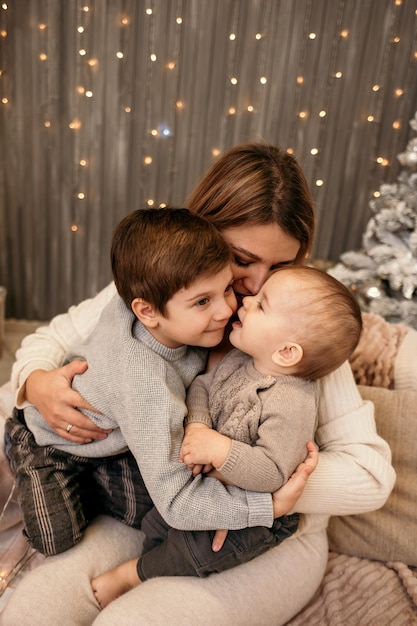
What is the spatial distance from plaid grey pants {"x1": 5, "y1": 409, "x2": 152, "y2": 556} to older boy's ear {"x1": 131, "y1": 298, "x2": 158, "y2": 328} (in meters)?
0.34

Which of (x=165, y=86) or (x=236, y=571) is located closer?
(x=236, y=571)

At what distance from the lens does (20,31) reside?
3.09 meters

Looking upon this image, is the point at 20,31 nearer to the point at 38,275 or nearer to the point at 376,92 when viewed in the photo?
the point at 38,275

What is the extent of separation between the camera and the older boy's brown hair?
111cm

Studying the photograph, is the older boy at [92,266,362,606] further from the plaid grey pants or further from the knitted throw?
the knitted throw

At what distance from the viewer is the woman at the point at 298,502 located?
1119mm

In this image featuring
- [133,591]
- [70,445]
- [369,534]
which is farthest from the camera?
[369,534]

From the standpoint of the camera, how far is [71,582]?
1.18m

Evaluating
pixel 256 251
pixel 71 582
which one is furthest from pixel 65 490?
pixel 256 251

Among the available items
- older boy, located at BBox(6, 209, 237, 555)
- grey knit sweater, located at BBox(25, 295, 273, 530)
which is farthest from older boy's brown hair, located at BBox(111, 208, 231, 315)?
grey knit sweater, located at BBox(25, 295, 273, 530)

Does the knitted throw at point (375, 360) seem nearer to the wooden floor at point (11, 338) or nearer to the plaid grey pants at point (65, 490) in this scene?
the plaid grey pants at point (65, 490)

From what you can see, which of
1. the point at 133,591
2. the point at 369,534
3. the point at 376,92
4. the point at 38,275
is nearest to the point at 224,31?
the point at 376,92

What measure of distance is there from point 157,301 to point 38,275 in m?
2.62

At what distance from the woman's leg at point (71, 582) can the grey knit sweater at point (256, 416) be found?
0.39 meters
